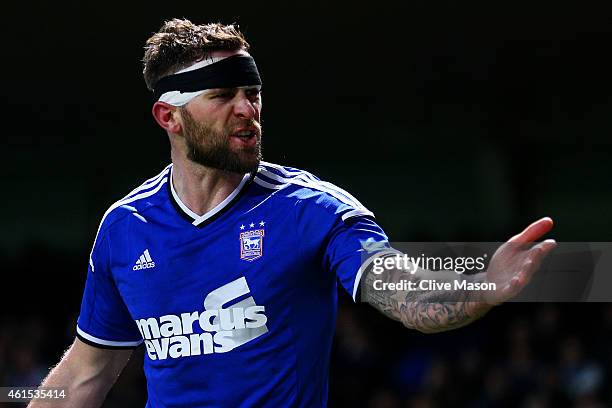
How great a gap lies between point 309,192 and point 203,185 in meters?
0.46

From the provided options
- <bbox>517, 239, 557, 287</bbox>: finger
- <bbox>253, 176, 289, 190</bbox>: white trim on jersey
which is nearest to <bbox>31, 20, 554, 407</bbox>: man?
<bbox>253, 176, 289, 190</bbox>: white trim on jersey

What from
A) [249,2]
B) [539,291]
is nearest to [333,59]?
[249,2]

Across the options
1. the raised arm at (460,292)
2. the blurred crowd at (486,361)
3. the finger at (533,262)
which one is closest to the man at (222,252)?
the raised arm at (460,292)

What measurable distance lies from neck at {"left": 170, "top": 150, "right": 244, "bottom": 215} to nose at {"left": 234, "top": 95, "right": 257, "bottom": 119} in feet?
0.78

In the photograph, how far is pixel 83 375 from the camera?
431 cm

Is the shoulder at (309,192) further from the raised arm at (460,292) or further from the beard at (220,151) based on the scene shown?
the raised arm at (460,292)

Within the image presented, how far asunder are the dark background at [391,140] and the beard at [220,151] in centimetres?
532

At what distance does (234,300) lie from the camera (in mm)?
3805

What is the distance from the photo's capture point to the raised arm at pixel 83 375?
4.27 m

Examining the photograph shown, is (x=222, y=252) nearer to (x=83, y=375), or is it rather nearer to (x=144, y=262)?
(x=144, y=262)

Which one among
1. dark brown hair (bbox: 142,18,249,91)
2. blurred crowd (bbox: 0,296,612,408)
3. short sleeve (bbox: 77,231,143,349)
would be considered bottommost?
blurred crowd (bbox: 0,296,612,408)

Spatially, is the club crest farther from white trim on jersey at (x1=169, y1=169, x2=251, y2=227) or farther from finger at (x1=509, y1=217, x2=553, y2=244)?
finger at (x1=509, y1=217, x2=553, y2=244)

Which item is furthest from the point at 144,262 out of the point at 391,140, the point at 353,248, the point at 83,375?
the point at 391,140

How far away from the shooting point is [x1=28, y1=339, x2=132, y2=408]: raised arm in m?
4.27
